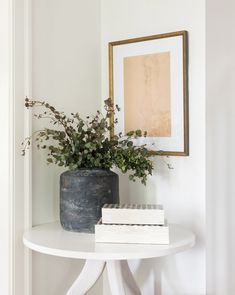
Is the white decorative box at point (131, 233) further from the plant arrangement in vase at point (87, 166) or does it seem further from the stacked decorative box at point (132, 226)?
A: the plant arrangement in vase at point (87, 166)

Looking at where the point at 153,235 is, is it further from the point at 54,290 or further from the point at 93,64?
the point at 93,64

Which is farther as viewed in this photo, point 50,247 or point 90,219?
point 90,219

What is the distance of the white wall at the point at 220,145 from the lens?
65.1 inches

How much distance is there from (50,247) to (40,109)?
2.04 ft

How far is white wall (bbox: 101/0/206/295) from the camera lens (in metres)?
1.61

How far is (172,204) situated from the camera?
5.60 ft

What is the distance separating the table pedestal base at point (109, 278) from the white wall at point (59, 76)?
27 centimetres

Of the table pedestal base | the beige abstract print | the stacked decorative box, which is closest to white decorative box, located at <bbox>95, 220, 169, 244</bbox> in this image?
the stacked decorative box

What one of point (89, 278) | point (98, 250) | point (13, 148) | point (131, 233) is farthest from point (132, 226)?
point (13, 148)

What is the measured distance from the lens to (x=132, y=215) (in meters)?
1.37

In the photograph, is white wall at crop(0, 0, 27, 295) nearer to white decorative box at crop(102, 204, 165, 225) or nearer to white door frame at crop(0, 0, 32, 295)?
white door frame at crop(0, 0, 32, 295)

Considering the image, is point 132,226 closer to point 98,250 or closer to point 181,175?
point 98,250
